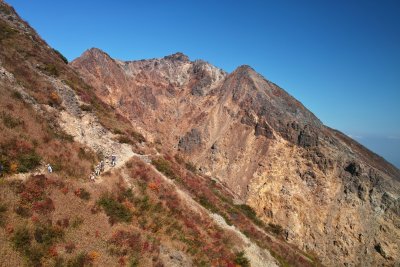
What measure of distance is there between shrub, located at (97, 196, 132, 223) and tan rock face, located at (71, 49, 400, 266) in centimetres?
3706

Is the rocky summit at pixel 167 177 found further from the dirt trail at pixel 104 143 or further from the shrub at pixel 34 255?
the dirt trail at pixel 104 143

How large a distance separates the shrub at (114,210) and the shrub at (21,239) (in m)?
5.62

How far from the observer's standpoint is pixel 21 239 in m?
15.3

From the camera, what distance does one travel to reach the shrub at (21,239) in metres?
15.0

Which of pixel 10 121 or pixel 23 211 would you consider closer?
pixel 23 211

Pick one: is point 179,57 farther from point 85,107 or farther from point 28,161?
point 28,161

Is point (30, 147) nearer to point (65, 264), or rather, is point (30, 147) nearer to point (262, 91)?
point (65, 264)

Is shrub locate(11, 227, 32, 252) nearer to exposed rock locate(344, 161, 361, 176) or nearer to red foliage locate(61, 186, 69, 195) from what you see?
red foliage locate(61, 186, 69, 195)

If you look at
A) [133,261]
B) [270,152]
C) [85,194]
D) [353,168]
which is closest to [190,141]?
[270,152]

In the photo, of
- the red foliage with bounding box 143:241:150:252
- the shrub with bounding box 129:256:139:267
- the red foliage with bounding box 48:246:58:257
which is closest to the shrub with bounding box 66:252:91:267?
the red foliage with bounding box 48:246:58:257

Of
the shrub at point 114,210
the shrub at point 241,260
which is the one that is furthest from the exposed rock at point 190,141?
the shrub at point 114,210

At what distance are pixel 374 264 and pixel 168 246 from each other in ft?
140

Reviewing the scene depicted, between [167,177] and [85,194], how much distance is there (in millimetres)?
11558

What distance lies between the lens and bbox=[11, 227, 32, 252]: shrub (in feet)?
49.1
